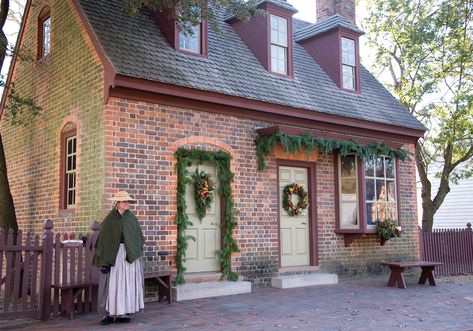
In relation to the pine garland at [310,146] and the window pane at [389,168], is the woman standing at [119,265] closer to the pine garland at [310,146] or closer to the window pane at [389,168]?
the pine garland at [310,146]

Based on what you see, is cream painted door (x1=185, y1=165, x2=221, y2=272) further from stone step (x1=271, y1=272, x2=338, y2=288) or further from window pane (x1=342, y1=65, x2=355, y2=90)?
window pane (x1=342, y1=65, x2=355, y2=90)

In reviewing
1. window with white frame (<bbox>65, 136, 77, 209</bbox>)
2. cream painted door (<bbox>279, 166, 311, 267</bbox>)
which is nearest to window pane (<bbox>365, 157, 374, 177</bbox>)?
cream painted door (<bbox>279, 166, 311, 267</bbox>)

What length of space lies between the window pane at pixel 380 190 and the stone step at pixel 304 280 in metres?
2.33

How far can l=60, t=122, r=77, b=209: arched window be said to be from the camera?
10.5 metres

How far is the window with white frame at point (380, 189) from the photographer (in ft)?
41.8

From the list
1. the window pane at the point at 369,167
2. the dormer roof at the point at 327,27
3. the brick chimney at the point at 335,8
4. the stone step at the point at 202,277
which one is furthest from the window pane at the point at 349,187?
the brick chimney at the point at 335,8

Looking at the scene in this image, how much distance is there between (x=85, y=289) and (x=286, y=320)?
121 inches

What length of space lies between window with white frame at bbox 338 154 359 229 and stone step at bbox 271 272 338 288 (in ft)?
4.38

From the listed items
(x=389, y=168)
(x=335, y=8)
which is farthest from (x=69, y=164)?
(x=335, y=8)

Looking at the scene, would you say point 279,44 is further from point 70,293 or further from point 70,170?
point 70,293

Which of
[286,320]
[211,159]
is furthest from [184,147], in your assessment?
[286,320]

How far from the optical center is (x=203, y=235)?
34.4 feet

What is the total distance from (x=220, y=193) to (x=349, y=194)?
3.49 metres

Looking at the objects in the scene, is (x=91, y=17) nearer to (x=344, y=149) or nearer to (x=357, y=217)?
(x=344, y=149)
